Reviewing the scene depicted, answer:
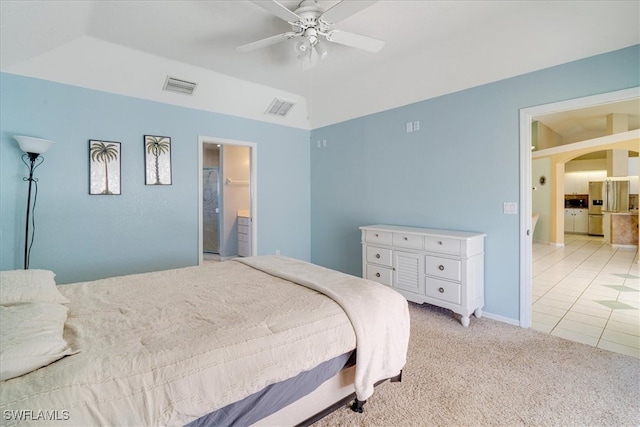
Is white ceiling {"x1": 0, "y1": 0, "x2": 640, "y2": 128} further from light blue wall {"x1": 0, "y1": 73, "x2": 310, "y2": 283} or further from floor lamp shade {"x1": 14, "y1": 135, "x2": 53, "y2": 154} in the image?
floor lamp shade {"x1": 14, "y1": 135, "x2": 53, "y2": 154}

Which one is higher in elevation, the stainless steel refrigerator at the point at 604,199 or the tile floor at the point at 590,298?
the stainless steel refrigerator at the point at 604,199

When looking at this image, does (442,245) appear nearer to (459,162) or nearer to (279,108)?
(459,162)

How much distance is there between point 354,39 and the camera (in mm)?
2416

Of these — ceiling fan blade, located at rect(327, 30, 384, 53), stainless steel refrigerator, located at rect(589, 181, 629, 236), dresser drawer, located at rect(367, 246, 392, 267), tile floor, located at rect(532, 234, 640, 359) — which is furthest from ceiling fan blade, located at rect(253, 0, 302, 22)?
stainless steel refrigerator, located at rect(589, 181, 629, 236)

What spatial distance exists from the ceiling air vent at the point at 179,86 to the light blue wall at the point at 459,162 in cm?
216

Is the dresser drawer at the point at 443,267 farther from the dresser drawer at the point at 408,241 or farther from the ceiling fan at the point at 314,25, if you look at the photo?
the ceiling fan at the point at 314,25

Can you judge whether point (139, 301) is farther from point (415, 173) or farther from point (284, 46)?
point (415, 173)

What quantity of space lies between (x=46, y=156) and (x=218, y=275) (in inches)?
92.4

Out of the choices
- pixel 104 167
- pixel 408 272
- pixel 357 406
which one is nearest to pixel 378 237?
pixel 408 272

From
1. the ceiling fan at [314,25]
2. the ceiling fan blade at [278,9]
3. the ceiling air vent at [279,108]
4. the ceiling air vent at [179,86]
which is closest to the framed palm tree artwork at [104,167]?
the ceiling air vent at [179,86]

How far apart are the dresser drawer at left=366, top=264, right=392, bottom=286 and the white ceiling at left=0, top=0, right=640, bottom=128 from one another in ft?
7.04

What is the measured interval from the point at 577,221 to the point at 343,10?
1093cm

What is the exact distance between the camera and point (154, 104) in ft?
11.5

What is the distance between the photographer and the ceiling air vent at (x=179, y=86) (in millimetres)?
3474
